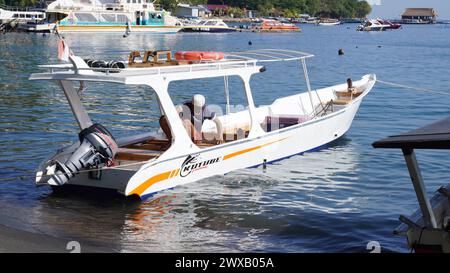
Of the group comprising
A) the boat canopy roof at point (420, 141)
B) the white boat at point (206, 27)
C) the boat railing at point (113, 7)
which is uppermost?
the boat canopy roof at point (420, 141)

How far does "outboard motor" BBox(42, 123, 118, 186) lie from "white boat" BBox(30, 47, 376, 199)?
0.06ft

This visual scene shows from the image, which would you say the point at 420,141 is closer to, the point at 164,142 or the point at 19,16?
the point at 164,142

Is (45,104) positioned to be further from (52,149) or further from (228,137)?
(228,137)

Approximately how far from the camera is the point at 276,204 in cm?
1491

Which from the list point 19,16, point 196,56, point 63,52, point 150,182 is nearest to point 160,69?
point 196,56

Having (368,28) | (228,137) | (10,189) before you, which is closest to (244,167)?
(228,137)

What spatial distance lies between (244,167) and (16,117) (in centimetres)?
1175

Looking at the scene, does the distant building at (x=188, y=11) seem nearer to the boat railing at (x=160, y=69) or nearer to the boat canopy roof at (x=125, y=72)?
the boat railing at (x=160, y=69)

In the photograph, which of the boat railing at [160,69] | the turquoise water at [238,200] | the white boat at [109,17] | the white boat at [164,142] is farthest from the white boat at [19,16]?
the boat railing at [160,69]

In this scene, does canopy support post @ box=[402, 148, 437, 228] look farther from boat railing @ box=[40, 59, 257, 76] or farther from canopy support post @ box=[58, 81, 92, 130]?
canopy support post @ box=[58, 81, 92, 130]

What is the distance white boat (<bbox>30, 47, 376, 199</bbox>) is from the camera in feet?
46.2

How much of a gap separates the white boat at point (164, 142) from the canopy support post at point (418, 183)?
663cm

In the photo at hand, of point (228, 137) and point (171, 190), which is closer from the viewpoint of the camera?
point (171, 190)

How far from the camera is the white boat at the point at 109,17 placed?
103500 millimetres
